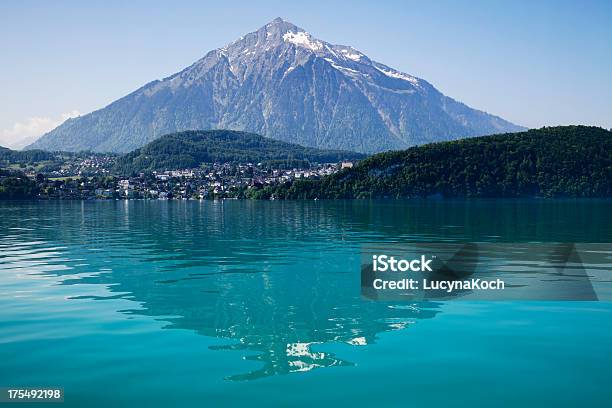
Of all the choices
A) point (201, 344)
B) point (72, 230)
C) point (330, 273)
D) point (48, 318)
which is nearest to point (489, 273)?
point (330, 273)

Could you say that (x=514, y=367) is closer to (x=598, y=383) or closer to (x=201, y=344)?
(x=598, y=383)
